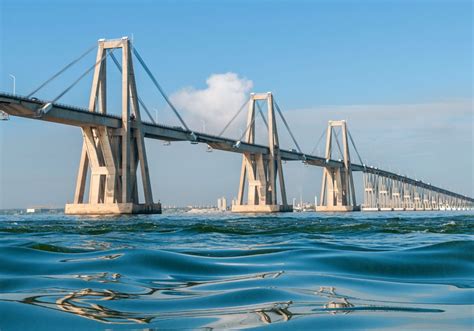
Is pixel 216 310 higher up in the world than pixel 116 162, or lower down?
lower down

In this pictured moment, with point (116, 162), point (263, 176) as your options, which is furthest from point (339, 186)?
point (116, 162)

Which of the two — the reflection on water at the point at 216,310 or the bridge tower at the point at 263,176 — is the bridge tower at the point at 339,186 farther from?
the reflection on water at the point at 216,310

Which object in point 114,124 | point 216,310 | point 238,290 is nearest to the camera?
point 216,310

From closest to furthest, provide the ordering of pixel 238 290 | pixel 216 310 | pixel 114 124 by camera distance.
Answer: pixel 216 310, pixel 238 290, pixel 114 124

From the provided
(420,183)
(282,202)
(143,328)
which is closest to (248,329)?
(143,328)

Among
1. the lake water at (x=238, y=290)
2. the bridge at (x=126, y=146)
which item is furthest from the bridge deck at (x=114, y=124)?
the lake water at (x=238, y=290)

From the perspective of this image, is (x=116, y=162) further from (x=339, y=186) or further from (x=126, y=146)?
(x=339, y=186)
